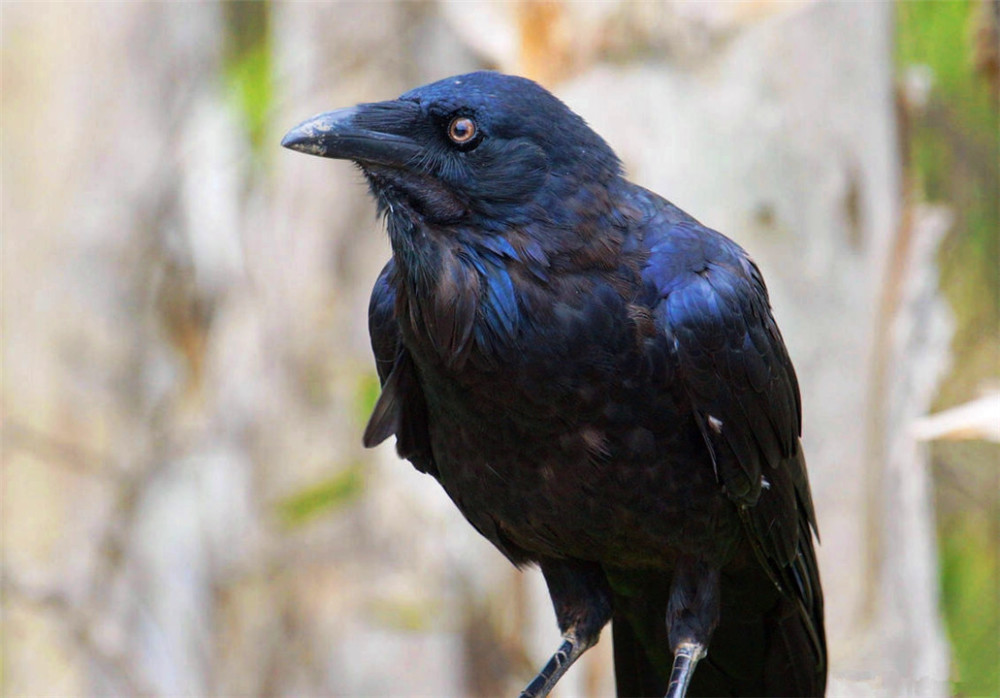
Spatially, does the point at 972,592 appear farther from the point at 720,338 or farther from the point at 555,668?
the point at 720,338

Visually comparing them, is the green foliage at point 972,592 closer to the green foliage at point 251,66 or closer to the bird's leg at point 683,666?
the bird's leg at point 683,666

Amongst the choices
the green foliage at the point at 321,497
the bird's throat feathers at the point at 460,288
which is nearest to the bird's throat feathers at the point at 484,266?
the bird's throat feathers at the point at 460,288

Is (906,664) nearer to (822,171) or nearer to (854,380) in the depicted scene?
(854,380)

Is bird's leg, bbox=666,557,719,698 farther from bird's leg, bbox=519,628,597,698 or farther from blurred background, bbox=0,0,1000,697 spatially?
blurred background, bbox=0,0,1000,697

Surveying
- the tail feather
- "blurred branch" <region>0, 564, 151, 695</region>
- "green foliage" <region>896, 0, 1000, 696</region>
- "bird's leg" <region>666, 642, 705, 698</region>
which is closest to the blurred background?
"green foliage" <region>896, 0, 1000, 696</region>

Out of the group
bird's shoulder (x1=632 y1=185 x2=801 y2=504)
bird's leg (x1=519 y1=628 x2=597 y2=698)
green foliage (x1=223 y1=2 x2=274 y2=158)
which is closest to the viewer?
bird's shoulder (x1=632 y1=185 x2=801 y2=504)

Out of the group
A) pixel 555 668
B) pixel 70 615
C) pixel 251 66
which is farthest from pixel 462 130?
pixel 251 66

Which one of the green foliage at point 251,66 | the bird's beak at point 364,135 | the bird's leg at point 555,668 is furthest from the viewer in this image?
the green foliage at point 251,66
